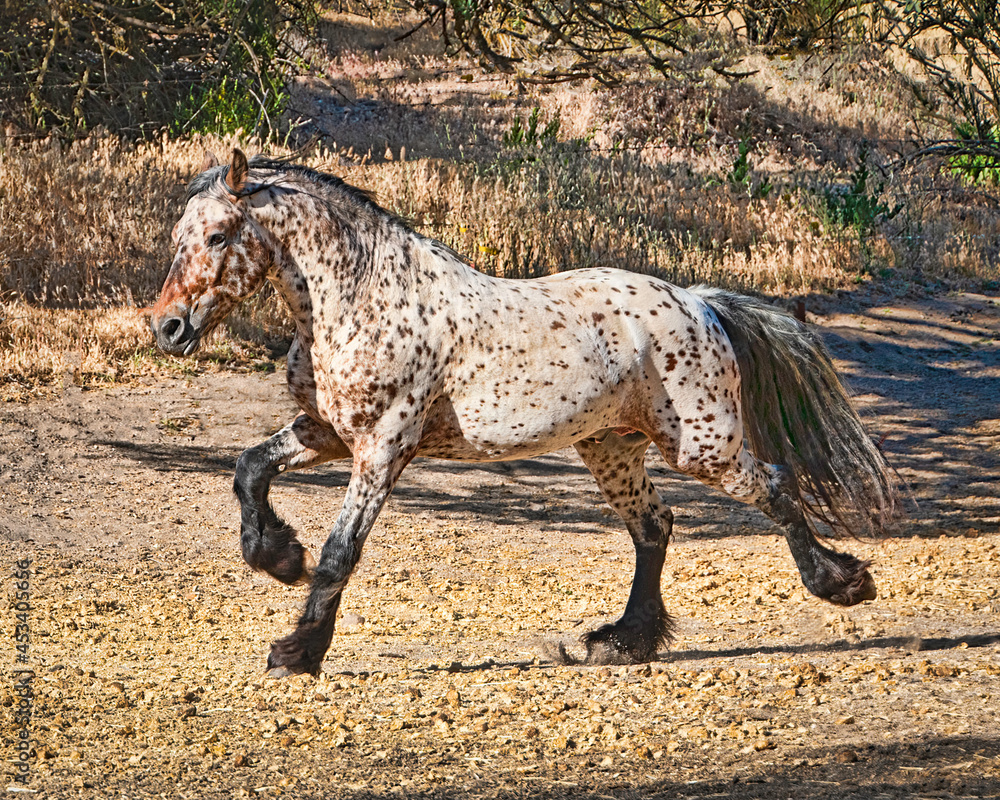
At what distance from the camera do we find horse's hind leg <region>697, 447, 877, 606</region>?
4.91 metres

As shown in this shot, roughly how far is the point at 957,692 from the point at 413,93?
77.6ft

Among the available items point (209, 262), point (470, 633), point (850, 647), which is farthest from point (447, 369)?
point (850, 647)

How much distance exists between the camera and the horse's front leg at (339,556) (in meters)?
4.22

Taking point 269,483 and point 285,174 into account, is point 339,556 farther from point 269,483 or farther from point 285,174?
point 285,174

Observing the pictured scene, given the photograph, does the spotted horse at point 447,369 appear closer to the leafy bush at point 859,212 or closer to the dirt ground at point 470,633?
the dirt ground at point 470,633

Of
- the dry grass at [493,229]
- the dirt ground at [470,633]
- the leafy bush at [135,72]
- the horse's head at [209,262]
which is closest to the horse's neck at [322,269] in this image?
the horse's head at [209,262]

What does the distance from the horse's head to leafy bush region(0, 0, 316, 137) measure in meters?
9.16

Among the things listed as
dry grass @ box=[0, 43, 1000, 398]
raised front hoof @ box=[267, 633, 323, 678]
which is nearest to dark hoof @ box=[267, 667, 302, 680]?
raised front hoof @ box=[267, 633, 323, 678]

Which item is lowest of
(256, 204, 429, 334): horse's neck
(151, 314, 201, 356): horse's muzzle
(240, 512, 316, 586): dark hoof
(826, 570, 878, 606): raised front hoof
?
(826, 570, 878, 606): raised front hoof

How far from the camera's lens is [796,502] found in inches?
197

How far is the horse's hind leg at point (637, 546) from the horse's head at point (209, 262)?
174 centimetres

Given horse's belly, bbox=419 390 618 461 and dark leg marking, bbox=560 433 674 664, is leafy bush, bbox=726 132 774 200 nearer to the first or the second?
dark leg marking, bbox=560 433 674 664

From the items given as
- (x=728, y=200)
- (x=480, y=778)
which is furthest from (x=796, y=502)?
(x=728, y=200)

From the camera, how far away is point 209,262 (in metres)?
4.09
